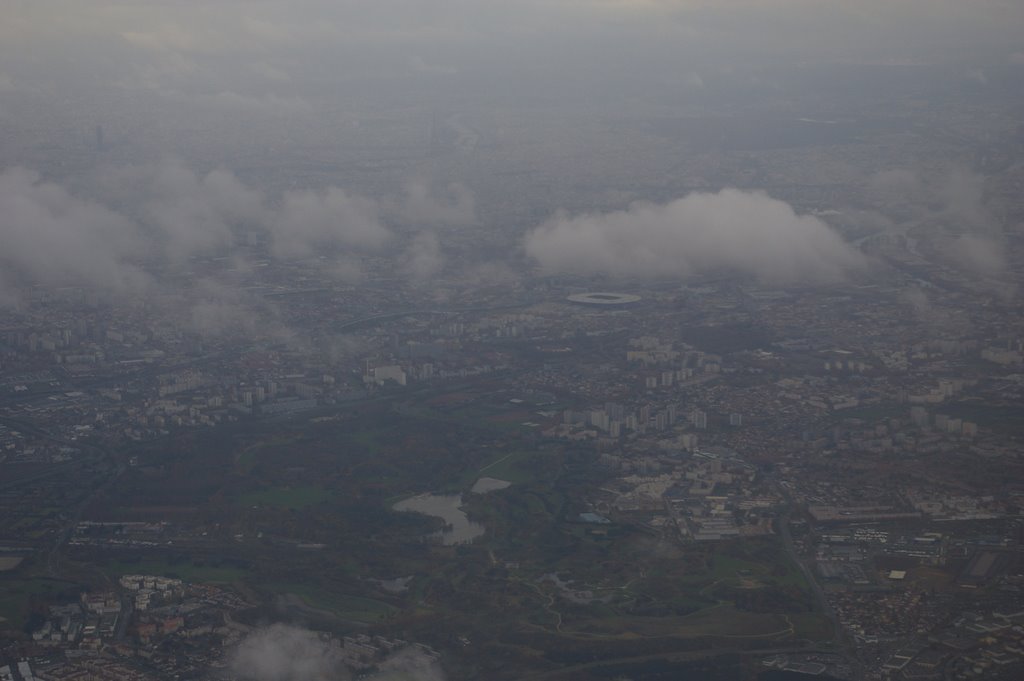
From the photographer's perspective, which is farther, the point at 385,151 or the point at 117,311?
the point at 385,151

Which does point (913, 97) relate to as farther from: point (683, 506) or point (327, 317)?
point (683, 506)

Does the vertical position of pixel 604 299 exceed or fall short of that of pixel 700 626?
it exceeds it

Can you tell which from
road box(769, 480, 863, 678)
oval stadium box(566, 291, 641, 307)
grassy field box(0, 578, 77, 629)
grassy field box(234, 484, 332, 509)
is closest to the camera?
road box(769, 480, 863, 678)

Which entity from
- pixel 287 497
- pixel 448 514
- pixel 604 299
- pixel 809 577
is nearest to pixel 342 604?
pixel 448 514

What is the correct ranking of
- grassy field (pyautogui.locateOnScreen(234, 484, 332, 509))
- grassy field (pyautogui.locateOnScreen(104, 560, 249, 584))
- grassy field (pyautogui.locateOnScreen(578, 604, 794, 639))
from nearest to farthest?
grassy field (pyautogui.locateOnScreen(578, 604, 794, 639))
grassy field (pyautogui.locateOnScreen(104, 560, 249, 584))
grassy field (pyautogui.locateOnScreen(234, 484, 332, 509))

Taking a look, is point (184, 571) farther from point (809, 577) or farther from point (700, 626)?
point (809, 577)

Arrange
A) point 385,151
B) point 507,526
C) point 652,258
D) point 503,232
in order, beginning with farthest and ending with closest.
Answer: point 385,151
point 503,232
point 652,258
point 507,526

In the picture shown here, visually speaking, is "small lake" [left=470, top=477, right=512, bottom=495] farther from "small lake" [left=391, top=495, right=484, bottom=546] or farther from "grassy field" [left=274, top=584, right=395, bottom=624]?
"grassy field" [left=274, top=584, right=395, bottom=624]

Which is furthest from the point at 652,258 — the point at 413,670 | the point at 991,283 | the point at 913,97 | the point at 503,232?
the point at 413,670

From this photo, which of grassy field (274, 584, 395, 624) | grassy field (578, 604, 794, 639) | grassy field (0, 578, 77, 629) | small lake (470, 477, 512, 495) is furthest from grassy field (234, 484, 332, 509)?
grassy field (578, 604, 794, 639)
